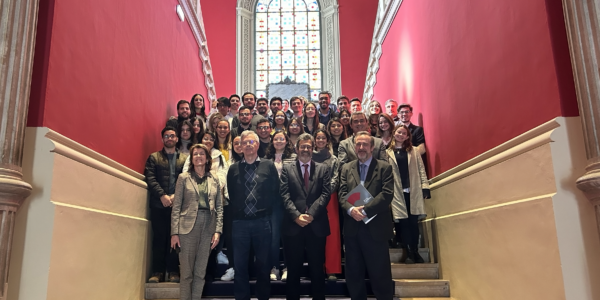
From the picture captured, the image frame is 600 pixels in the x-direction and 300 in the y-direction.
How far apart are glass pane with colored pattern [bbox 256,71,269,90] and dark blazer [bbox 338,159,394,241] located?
278 inches

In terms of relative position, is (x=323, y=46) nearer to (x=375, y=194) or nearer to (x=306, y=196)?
(x=306, y=196)

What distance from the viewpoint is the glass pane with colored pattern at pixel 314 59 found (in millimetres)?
10555

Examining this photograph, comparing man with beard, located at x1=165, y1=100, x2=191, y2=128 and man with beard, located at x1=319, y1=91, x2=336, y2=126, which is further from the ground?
man with beard, located at x1=319, y1=91, x2=336, y2=126

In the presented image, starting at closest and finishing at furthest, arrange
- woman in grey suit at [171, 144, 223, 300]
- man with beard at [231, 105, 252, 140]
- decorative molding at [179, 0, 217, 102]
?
woman in grey suit at [171, 144, 223, 300] → man with beard at [231, 105, 252, 140] → decorative molding at [179, 0, 217, 102]

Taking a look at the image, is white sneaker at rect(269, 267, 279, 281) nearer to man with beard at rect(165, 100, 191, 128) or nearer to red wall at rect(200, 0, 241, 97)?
man with beard at rect(165, 100, 191, 128)

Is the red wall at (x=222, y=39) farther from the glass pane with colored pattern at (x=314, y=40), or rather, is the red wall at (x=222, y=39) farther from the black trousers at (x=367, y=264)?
the black trousers at (x=367, y=264)

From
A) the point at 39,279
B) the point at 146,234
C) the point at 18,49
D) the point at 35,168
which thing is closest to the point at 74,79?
the point at 18,49

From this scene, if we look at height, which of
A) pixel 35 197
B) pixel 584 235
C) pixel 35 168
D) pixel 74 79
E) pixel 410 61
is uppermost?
pixel 410 61

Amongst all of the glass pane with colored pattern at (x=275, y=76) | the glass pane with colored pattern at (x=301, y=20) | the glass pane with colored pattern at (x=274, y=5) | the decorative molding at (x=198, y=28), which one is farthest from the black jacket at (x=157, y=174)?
the glass pane with colored pattern at (x=274, y=5)

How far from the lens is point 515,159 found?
9.41ft

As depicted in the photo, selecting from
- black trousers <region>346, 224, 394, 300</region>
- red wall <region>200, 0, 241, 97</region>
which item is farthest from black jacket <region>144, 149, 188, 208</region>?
red wall <region>200, 0, 241, 97</region>

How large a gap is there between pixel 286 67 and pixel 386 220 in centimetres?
768

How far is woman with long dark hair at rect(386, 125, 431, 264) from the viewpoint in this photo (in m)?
4.25

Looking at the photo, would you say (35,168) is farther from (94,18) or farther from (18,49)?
(94,18)
